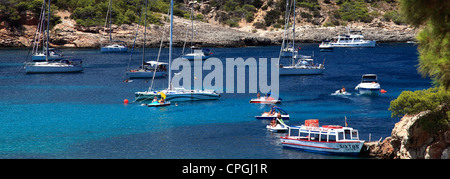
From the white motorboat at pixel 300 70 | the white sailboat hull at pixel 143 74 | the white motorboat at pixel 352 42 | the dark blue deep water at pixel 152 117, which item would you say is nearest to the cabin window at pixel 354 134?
the dark blue deep water at pixel 152 117

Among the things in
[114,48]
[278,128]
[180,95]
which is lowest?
[278,128]

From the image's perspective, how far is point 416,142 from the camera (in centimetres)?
3388

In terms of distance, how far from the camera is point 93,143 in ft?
144

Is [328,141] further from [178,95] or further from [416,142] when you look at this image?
[178,95]

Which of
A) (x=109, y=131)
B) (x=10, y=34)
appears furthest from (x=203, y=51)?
(x=109, y=131)

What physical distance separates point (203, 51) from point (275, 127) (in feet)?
282

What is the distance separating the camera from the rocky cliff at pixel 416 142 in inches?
1287

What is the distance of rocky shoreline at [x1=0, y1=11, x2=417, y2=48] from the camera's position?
156 meters

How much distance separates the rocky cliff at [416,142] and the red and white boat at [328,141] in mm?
2602

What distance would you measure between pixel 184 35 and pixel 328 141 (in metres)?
131

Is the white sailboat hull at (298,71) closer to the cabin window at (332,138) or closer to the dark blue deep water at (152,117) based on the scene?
the dark blue deep water at (152,117)

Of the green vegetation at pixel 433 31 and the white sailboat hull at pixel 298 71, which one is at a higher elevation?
the green vegetation at pixel 433 31

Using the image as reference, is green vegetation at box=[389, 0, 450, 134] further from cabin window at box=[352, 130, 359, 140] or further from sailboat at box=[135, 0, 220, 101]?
sailboat at box=[135, 0, 220, 101]

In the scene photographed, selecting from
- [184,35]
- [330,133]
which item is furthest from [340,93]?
[184,35]
